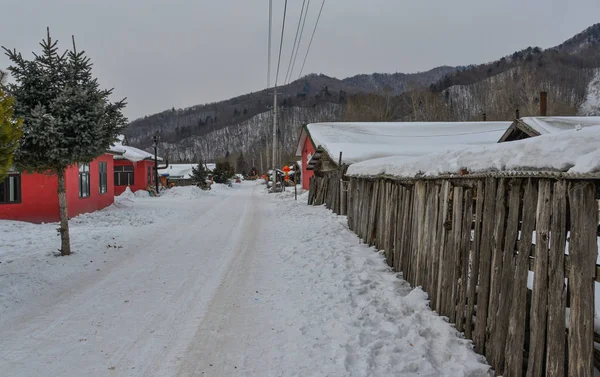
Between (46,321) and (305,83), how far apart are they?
146683mm

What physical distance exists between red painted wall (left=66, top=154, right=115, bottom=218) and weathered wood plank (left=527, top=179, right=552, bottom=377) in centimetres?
1587

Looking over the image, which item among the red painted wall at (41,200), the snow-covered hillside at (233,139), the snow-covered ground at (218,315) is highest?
the snow-covered hillside at (233,139)

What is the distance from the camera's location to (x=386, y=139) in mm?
22328

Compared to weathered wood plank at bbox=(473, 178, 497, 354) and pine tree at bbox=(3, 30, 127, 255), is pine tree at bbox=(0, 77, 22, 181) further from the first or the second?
weathered wood plank at bbox=(473, 178, 497, 354)

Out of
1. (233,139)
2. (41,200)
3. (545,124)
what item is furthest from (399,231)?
(233,139)

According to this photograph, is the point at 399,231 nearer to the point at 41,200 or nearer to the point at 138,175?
the point at 41,200

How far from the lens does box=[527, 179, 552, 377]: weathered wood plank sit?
2785mm

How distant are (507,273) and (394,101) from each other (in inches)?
2182

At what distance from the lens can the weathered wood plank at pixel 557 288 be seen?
264 centimetres

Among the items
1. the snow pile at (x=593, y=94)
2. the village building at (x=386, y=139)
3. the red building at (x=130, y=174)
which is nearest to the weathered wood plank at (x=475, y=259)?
the village building at (x=386, y=139)

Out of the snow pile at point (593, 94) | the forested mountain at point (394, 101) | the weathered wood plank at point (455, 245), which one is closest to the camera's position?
the weathered wood plank at point (455, 245)

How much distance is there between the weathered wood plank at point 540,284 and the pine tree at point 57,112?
821cm

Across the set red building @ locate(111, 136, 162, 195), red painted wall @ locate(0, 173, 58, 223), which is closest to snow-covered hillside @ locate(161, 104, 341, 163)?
red building @ locate(111, 136, 162, 195)

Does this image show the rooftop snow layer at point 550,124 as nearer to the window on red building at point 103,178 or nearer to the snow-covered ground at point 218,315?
the snow-covered ground at point 218,315
